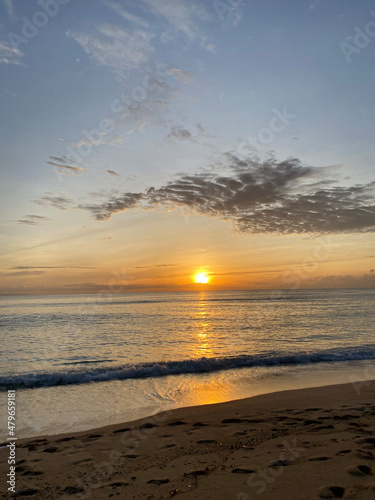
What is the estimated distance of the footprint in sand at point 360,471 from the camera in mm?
5280

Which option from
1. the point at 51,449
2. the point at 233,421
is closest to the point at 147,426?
the point at 233,421

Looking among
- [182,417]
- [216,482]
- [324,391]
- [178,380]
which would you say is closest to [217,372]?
[178,380]

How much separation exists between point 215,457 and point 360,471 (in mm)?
2560

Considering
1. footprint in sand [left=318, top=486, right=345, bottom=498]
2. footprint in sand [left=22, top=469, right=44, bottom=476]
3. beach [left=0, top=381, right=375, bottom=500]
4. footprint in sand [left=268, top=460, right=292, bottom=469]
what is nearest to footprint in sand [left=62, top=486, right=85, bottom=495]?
beach [left=0, top=381, right=375, bottom=500]

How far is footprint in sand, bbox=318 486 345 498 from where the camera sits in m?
4.70

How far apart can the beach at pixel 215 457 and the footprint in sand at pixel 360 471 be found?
0.6 inches

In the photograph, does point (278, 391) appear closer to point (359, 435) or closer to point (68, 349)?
point (359, 435)

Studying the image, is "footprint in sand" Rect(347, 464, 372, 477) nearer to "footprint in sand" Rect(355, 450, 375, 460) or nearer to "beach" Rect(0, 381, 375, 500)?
"beach" Rect(0, 381, 375, 500)

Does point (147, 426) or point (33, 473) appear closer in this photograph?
point (33, 473)

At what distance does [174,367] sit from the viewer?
687 inches

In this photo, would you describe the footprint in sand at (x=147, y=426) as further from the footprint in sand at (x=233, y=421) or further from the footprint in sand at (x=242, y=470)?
the footprint in sand at (x=242, y=470)

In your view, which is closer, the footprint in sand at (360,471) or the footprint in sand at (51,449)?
the footprint in sand at (360,471)

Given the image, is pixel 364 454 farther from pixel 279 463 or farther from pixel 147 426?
pixel 147 426

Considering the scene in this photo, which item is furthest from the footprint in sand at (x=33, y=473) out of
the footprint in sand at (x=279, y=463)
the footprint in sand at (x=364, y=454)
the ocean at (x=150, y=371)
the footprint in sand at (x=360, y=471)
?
the footprint in sand at (x=364, y=454)
